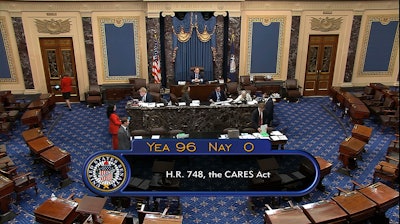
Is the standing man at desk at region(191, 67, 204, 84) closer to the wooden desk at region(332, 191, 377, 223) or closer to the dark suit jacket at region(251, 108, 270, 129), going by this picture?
the dark suit jacket at region(251, 108, 270, 129)

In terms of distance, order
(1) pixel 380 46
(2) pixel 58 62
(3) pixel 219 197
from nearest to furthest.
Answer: (3) pixel 219 197 < (2) pixel 58 62 < (1) pixel 380 46

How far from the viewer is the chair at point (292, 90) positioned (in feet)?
46.3

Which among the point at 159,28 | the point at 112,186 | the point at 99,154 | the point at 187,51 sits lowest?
the point at 112,186

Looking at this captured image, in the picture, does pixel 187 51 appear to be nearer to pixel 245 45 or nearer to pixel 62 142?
pixel 245 45

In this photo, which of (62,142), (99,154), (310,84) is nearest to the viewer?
(99,154)

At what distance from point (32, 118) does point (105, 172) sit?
650 centimetres

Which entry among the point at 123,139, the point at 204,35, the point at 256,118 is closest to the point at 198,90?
the point at 204,35

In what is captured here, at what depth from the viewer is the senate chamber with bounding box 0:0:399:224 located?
8.66m

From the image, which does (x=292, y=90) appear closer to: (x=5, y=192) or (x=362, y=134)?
(x=362, y=134)

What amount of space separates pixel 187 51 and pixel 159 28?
1.37 meters

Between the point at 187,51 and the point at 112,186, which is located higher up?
the point at 187,51

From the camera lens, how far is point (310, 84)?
596 inches

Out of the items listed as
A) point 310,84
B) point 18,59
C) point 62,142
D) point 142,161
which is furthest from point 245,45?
point 142,161

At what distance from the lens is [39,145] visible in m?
9.29
